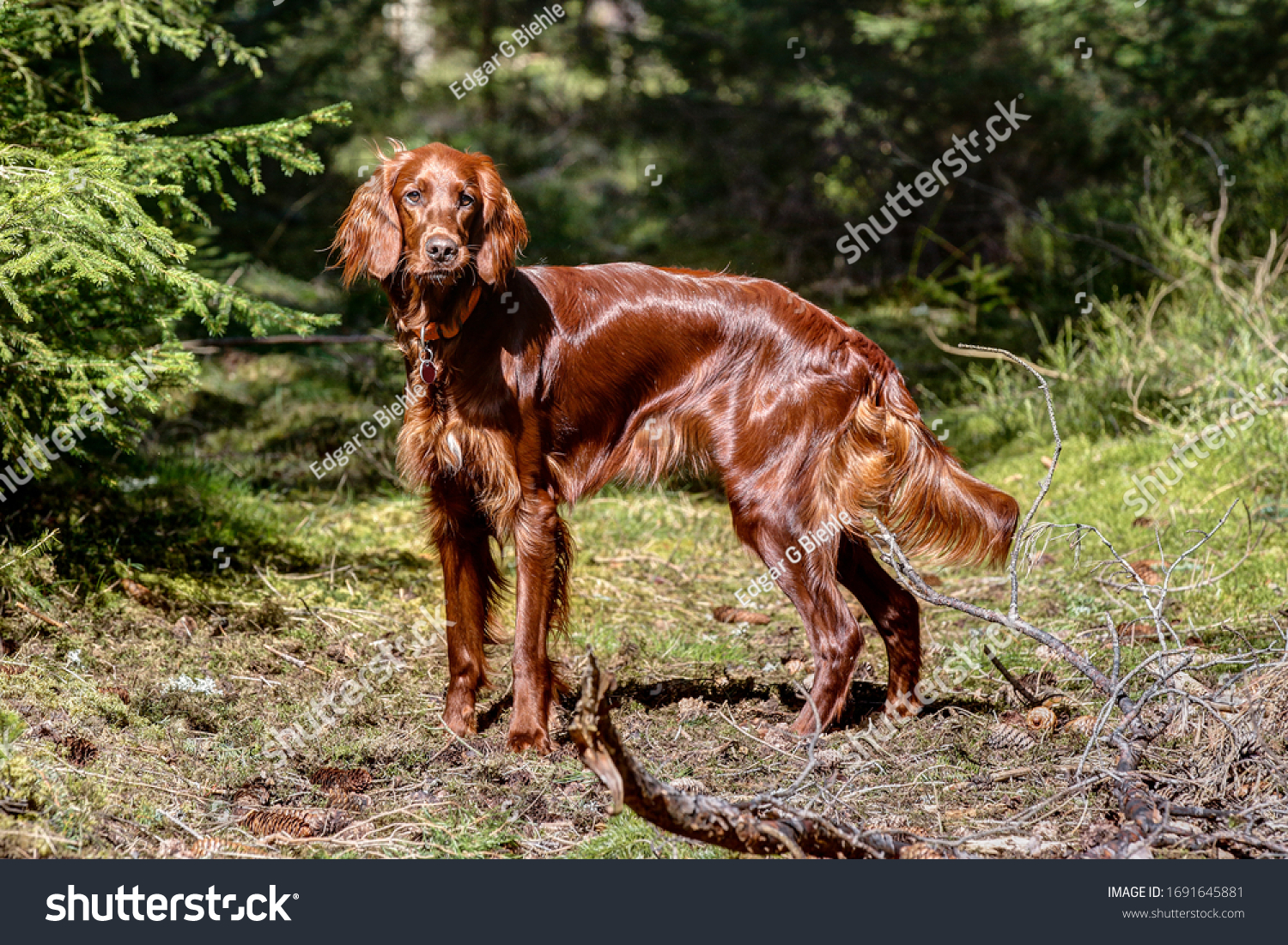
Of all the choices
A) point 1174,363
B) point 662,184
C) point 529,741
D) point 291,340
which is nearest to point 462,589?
point 529,741

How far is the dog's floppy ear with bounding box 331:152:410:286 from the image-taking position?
11.3ft

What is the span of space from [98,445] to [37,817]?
260cm

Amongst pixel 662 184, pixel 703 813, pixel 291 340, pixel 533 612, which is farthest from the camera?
pixel 662 184

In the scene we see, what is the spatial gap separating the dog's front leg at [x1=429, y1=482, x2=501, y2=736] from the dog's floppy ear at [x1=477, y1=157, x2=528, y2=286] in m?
0.68

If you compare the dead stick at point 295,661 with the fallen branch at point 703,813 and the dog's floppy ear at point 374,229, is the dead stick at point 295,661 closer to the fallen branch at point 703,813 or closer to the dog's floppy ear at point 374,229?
the dog's floppy ear at point 374,229

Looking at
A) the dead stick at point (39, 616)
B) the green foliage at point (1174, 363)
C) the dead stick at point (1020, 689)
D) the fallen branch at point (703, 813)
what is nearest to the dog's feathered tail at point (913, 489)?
the dead stick at point (1020, 689)

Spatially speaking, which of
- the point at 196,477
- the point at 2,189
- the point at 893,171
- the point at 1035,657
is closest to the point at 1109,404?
the point at 1035,657

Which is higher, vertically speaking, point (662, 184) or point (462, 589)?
point (662, 184)

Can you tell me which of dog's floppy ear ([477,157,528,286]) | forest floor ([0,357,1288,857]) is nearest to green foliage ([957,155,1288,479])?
forest floor ([0,357,1288,857])

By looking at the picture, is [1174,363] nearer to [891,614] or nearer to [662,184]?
[891,614]

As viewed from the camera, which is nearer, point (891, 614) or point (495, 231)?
point (495, 231)

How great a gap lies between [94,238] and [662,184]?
296 inches

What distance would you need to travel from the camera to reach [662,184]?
35.1ft

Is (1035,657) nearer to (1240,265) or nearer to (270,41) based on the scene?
(1240,265)
